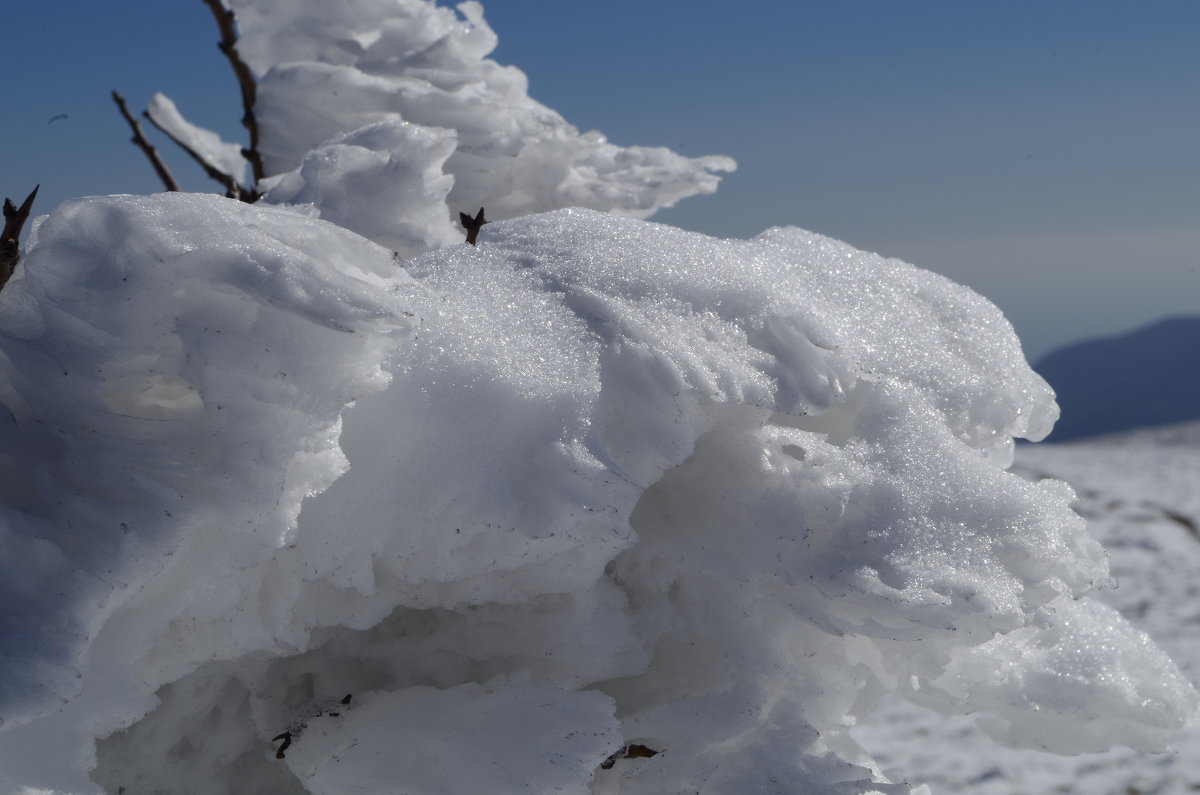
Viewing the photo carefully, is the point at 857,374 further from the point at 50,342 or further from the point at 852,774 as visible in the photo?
the point at 50,342

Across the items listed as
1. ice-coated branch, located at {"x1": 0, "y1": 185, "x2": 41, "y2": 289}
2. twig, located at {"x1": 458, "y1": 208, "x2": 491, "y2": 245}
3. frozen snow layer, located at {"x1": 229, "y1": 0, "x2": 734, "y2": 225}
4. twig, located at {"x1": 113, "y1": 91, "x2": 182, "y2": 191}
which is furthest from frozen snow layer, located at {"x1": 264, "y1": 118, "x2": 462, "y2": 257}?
twig, located at {"x1": 113, "y1": 91, "x2": 182, "y2": 191}

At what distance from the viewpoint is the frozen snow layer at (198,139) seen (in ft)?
9.40

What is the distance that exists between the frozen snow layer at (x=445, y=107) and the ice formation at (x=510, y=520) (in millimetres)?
908

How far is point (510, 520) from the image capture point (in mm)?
917

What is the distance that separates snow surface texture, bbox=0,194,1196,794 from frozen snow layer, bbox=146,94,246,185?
6.34 feet

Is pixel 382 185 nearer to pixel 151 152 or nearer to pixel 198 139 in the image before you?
pixel 151 152

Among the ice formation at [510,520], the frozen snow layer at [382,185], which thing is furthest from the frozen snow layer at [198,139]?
the ice formation at [510,520]

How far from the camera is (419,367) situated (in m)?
0.99

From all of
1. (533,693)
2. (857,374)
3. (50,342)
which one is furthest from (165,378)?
(857,374)

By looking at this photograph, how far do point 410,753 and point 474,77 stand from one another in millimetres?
1677

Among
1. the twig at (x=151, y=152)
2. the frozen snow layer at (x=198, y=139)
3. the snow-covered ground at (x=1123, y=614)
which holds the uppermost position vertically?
the frozen snow layer at (x=198, y=139)

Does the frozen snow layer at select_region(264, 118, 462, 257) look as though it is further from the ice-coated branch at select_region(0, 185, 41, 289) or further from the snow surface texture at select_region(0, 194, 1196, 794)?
the ice-coated branch at select_region(0, 185, 41, 289)

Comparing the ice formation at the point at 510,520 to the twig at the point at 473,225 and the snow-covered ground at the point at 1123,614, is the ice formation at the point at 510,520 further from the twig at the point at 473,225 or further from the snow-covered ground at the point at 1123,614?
the snow-covered ground at the point at 1123,614

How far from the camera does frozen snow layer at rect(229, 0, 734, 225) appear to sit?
216cm
